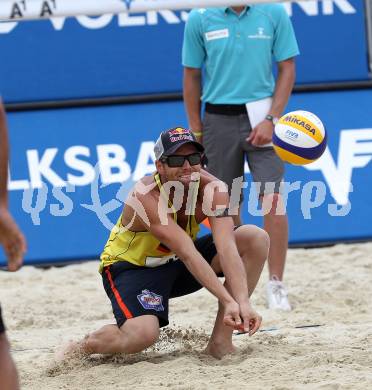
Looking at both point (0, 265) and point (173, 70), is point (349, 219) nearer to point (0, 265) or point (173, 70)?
point (173, 70)

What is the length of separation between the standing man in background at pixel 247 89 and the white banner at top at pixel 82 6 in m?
0.44

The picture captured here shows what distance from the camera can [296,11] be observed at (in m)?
8.12

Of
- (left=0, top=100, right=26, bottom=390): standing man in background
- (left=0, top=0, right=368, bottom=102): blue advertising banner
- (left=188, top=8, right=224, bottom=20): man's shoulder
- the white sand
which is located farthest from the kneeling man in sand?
(left=0, top=0, right=368, bottom=102): blue advertising banner

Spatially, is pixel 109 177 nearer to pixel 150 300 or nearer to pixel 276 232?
pixel 276 232

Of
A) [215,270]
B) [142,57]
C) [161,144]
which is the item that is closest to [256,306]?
[215,270]

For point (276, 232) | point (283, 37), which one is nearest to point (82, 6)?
point (283, 37)

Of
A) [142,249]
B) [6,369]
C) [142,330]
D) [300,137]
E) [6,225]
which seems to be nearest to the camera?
→ [6,225]

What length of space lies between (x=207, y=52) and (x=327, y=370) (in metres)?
2.69

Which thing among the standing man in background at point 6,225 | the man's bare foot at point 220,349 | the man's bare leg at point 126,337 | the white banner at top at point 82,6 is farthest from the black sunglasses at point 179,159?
the standing man in background at point 6,225

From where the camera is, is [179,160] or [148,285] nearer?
[179,160]

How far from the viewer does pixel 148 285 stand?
521 cm

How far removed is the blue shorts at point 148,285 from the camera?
16.9 ft

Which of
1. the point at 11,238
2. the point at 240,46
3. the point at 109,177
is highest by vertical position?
the point at 11,238

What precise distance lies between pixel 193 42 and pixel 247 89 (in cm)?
46
